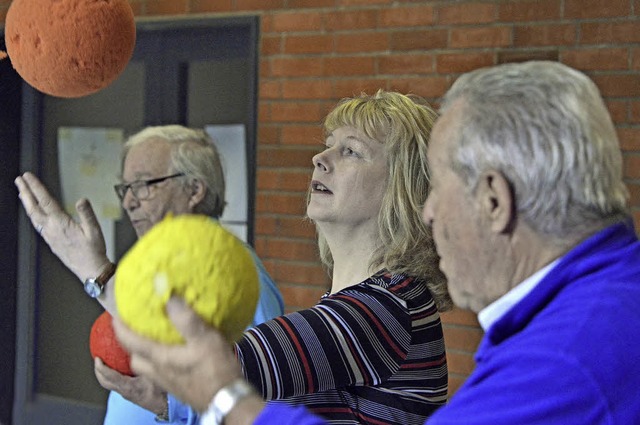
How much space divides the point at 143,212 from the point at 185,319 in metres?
1.77

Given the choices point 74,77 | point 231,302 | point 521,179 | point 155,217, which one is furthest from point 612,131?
point 155,217

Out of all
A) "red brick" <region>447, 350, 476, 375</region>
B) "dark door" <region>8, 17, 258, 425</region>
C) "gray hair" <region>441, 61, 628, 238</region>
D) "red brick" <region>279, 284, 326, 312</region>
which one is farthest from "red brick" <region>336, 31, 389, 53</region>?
"gray hair" <region>441, 61, 628, 238</region>

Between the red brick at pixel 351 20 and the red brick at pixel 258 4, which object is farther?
the red brick at pixel 258 4

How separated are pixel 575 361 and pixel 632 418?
0.11 meters

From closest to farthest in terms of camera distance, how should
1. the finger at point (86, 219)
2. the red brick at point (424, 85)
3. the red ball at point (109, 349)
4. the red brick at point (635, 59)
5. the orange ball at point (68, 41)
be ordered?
the orange ball at point (68, 41) < the finger at point (86, 219) < the red ball at point (109, 349) < the red brick at point (635, 59) < the red brick at point (424, 85)

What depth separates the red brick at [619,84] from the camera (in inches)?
126

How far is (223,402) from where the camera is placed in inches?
49.4

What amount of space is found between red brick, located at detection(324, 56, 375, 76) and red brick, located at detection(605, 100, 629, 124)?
100 cm

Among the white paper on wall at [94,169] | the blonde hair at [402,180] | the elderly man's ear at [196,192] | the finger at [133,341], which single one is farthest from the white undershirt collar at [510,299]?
the white paper on wall at [94,169]

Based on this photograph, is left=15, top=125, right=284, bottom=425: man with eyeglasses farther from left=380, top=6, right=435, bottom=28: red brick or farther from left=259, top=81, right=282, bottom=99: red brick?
left=380, top=6, right=435, bottom=28: red brick

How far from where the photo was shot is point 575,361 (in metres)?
1.05

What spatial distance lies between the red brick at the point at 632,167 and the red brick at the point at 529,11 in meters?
0.60

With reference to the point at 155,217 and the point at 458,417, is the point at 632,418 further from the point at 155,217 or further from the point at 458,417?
the point at 155,217

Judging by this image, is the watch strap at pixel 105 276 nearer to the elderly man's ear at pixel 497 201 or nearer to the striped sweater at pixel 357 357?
the striped sweater at pixel 357 357
